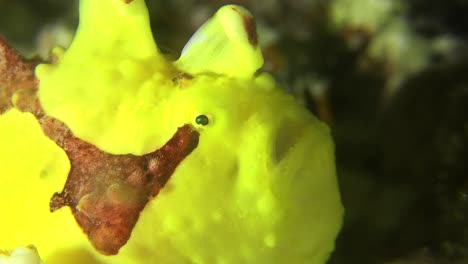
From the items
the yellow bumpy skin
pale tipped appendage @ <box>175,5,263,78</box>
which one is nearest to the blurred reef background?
the yellow bumpy skin

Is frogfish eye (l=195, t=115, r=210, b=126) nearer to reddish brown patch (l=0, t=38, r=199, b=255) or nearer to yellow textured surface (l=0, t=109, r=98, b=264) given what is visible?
reddish brown patch (l=0, t=38, r=199, b=255)

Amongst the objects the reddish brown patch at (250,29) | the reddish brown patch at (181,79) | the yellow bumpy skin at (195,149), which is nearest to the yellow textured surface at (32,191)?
the yellow bumpy skin at (195,149)

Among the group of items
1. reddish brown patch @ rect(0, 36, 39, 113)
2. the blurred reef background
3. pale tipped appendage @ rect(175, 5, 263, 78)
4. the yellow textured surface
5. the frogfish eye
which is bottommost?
the blurred reef background

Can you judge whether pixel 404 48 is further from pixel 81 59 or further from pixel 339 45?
pixel 81 59

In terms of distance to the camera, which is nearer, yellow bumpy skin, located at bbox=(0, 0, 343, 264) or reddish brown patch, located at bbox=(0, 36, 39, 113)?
A: yellow bumpy skin, located at bbox=(0, 0, 343, 264)

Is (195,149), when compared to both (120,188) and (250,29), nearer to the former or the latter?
(120,188)
